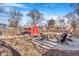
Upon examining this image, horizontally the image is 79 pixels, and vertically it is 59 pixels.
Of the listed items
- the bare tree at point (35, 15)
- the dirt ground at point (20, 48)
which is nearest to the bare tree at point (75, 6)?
the bare tree at point (35, 15)

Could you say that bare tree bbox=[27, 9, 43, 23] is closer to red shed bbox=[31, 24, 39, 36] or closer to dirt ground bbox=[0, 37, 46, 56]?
red shed bbox=[31, 24, 39, 36]

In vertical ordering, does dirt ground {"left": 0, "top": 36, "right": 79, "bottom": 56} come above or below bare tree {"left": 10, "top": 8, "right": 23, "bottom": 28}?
below

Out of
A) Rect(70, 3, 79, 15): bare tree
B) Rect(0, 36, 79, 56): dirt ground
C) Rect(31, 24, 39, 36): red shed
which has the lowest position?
Rect(0, 36, 79, 56): dirt ground

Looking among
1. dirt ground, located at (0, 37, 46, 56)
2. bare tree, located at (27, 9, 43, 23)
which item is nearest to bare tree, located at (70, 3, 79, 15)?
bare tree, located at (27, 9, 43, 23)

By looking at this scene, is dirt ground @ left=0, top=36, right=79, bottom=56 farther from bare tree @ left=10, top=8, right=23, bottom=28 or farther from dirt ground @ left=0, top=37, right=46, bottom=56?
bare tree @ left=10, top=8, right=23, bottom=28

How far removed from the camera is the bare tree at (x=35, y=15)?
156 centimetres

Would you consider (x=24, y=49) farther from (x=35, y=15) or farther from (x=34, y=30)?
(x=35, y=15)

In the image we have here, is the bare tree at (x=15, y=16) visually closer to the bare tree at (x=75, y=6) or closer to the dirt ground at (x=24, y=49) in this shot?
the dirt ground at (x=24, y=49)

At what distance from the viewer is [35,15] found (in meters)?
1.56

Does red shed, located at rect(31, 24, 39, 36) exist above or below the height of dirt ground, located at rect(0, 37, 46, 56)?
above

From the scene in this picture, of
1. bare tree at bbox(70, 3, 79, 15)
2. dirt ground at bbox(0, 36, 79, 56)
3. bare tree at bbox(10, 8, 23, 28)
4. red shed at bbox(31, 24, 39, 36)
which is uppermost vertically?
bare tree at bbox(70, 3, 79, 15)

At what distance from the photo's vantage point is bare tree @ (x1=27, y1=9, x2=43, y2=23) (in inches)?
61.3

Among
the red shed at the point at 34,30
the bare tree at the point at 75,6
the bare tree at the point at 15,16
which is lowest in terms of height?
the red shed at the point at 34,30

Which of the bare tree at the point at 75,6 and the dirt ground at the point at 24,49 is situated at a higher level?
the bare tree at the point at 75,6
